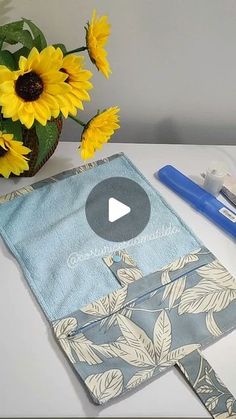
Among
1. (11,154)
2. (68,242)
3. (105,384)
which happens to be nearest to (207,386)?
(105,384)

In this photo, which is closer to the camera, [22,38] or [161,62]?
[22,38]

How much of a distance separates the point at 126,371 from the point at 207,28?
19.8 inches

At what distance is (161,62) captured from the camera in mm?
707

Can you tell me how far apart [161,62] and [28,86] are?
0.28 meters

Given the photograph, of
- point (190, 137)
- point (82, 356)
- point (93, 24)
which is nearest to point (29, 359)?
point (82, 356)

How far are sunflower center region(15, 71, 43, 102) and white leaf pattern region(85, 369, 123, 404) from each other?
320 mm

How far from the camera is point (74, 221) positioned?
0.61m

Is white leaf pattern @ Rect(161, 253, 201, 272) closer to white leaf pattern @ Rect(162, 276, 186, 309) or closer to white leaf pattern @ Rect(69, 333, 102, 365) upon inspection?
white leaf pattern @ Rect(162, 276, 186, 309)

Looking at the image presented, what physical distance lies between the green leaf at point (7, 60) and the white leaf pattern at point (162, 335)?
0.36m

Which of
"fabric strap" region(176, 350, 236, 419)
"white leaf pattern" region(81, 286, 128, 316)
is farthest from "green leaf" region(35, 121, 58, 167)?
"fabric strap" region(176, 350, 236, 419)

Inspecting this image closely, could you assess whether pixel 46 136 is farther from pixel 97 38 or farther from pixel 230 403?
pixel 230 403

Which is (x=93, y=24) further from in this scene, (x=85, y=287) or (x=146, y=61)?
(x=85, y=287)
